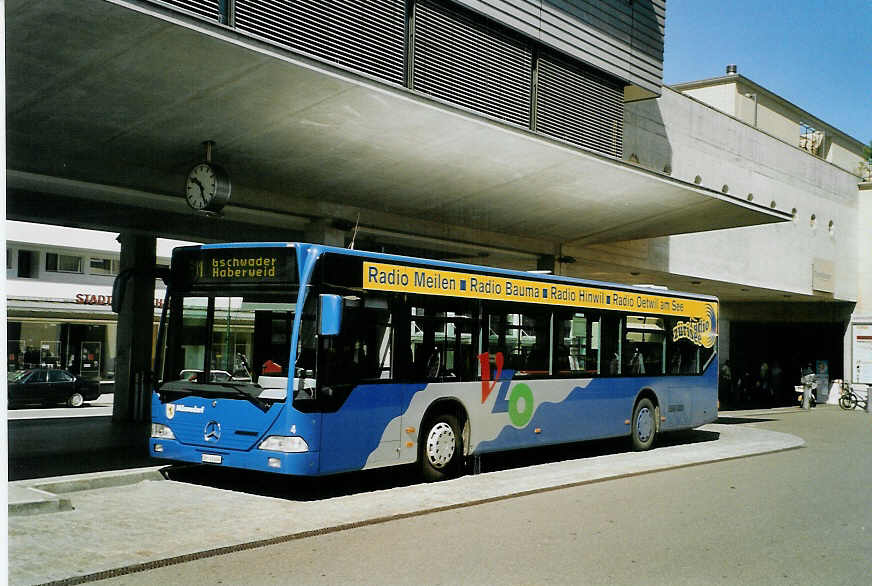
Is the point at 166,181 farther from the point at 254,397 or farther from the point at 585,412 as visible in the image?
the point at 585,412

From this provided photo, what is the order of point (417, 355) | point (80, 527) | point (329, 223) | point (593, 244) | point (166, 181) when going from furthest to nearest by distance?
1. point (593, 244)
2. point (329, 223)
3. point (166, 181)
4. point (417, 355)
5. point (80, 527)

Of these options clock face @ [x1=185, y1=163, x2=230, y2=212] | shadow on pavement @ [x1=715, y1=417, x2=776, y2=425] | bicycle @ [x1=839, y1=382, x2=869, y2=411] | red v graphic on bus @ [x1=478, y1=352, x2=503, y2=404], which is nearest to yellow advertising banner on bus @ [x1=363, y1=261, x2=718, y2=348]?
red v graphic on bus @ [x1=478, y1=352, x2=503, y2=404]

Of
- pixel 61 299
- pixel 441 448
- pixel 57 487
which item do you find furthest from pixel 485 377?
pixel 61 299

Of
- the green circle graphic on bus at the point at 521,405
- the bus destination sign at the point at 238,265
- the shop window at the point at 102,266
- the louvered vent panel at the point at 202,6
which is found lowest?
the green circle graphic on bus at the point at 521,405

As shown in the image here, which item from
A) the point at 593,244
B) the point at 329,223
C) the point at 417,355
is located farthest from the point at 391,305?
the point at 593,244

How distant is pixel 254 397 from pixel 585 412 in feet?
21.3

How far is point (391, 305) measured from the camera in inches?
443

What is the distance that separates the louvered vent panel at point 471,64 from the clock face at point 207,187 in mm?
3787

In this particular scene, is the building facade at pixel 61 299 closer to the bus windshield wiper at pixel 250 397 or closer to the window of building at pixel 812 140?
the window of building at pixel 812 140

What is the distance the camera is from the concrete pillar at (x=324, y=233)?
55.1 feet

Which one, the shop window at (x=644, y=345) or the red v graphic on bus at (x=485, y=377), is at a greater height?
the shop window at (x=644, y=345)

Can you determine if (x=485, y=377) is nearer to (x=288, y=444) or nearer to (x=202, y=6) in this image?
(x=288, y=444)

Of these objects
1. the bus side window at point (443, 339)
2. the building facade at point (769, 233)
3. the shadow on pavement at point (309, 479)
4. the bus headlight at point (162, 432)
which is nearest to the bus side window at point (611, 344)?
the shadow on pavement at point (309, 479)

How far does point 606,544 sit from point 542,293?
19.8 ft
